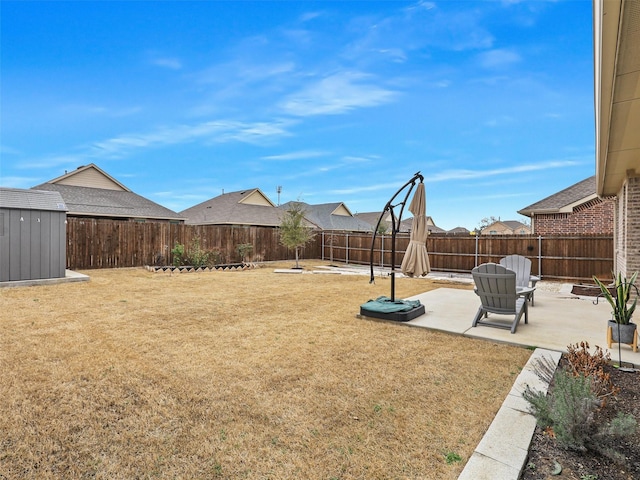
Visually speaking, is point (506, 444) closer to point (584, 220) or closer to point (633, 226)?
point (633, 226)

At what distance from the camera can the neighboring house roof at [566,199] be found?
50.9 ft

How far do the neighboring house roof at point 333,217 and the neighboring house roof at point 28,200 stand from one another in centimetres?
2283

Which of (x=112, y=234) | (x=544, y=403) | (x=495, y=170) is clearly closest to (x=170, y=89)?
(x=112, y=234)

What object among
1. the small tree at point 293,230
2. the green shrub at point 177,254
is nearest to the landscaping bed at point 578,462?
the green shrub at point 177,254

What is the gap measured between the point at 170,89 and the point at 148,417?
Answer: 51.7 ft

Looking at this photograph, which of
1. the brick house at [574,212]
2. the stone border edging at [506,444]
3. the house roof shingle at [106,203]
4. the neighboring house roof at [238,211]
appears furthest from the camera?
the neighboring house roof at [238,211]

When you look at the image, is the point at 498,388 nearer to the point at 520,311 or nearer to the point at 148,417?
the point at 520,311

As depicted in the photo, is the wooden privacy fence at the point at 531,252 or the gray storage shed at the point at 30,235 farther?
the wooden privacy fence at the point at 531,252

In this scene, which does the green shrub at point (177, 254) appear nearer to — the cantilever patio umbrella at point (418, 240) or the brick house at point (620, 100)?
the cantilever patio umbrella at point (418, 240)

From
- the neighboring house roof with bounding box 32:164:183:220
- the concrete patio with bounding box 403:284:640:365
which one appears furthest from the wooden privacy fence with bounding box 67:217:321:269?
the concrete patio with bounding box 403:284:640:365

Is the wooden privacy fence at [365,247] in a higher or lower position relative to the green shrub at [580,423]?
higher

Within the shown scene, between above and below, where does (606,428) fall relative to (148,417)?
above

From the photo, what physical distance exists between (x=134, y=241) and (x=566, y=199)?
20068 mm

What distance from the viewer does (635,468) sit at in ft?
6.82
